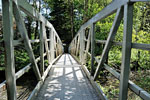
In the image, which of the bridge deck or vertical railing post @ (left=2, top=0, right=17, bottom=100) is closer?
vertical railing post @ (left=2, top=0, right=17, bottom=100)

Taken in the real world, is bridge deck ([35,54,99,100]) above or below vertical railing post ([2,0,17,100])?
below

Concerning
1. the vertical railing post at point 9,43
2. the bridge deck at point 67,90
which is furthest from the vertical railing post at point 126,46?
the vertical railing post at point 9,43

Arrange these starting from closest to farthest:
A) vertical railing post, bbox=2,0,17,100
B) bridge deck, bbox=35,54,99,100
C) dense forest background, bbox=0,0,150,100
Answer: vertical railing post, bbox=2,0,17,100, bridge deck, bbox=35,54,99,100, dense forest background, bbox=0,0,150,100

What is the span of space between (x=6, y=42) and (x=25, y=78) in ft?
16.8

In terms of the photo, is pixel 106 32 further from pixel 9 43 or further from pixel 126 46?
pixel 9 43

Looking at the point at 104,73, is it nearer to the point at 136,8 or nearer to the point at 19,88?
the point at 19,88

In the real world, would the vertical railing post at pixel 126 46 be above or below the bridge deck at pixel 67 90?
above

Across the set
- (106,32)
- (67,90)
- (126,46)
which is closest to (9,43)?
(126,46)

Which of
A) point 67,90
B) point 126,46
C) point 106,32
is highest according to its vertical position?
point 106,32

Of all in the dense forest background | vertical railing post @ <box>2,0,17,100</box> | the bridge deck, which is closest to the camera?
vertical railing post @ <box>2,0,17,100</box>

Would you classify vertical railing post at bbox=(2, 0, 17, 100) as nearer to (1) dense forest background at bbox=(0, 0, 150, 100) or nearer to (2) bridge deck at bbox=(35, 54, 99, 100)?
(1) dense forest background at bbox=(0, 0, 150, 100)

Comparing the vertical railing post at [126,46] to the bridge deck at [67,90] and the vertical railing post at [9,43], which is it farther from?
the vertical railing post at [9,43]

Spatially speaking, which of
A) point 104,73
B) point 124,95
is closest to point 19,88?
point 104,73

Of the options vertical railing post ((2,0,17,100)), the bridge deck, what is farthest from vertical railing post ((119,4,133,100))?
vertical railing post ((2,0,17,100))
